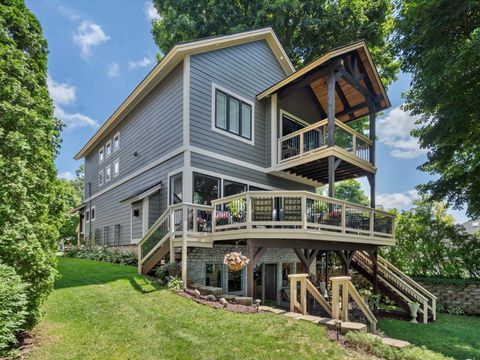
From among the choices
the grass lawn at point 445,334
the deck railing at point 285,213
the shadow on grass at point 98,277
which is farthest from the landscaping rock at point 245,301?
the grass lawn at point 445,334

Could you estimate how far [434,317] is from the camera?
10273 millimetres

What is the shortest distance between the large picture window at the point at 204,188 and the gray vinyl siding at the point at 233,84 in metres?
1.05

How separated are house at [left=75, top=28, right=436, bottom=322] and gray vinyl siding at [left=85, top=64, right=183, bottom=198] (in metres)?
0.05

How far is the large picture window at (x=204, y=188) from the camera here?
10180mm

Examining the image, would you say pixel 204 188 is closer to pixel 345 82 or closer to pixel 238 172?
pixel 238 172

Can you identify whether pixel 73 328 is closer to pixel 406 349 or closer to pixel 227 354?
pixel 227 354

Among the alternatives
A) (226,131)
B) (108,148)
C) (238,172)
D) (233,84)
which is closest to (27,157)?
(226,131)

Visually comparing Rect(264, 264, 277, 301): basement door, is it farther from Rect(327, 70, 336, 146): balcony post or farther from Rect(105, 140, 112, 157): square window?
Rect(105, 140, 112, 157): square window

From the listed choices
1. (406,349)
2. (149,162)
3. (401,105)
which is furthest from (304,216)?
(401,105)

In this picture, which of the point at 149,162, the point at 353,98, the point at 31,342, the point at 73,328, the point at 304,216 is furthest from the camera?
the point at 353,98

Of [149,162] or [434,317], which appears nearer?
[434,317]

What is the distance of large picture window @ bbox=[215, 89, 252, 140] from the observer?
11133 mm

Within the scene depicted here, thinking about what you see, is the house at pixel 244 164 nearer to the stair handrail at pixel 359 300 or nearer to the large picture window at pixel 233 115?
the large picture window at pixel 233 115

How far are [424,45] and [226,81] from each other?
24.8 feet
